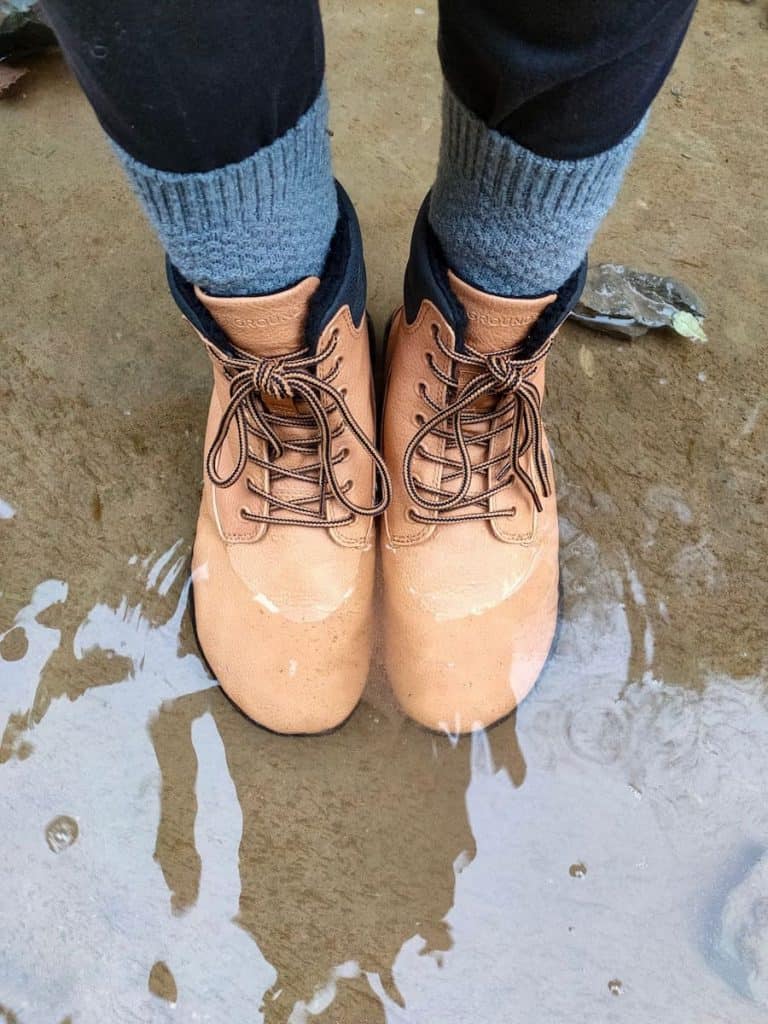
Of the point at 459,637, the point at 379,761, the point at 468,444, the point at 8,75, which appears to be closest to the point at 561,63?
the point at 468,444

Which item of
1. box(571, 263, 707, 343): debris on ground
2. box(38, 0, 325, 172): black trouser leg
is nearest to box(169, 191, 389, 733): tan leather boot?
box(38, 0, 325, 172): black trouser leg

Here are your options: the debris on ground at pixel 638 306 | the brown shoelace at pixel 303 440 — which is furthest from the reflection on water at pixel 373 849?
the debris on ground at pixel 638 306

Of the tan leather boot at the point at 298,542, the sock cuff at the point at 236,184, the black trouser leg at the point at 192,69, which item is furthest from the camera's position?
the tan leather boot at the point at 298,542

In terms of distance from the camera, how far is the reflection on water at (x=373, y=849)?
80cm

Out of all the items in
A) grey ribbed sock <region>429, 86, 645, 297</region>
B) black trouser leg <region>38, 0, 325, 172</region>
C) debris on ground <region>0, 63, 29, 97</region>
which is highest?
black trouser leg <region>38, 0, 325, 172</region>

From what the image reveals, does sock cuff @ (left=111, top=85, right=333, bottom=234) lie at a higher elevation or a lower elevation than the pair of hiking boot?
higher

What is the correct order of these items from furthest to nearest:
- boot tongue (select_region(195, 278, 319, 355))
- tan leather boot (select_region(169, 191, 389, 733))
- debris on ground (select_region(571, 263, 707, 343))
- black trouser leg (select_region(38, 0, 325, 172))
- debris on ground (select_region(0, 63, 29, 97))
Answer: debris on ground (select_region(0, 63, 29, 97)), debris on ground (select_region(571, 263, 707, 343)), tan leather boot (select_region(169, 191, 389, 733)), boot tongue (select_region(195, 278, 319, 355)), black trouser leg (select_region(38, 0, 325, 172))

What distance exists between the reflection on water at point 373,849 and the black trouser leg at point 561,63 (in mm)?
559

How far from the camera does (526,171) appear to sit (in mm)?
642

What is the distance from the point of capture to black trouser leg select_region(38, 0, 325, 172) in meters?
0.49

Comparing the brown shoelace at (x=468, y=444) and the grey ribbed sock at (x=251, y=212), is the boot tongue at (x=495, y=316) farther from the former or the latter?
the grey ribbed sock at (x=251, y=212)

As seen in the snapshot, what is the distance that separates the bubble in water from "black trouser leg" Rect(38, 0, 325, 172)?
2.17 feet

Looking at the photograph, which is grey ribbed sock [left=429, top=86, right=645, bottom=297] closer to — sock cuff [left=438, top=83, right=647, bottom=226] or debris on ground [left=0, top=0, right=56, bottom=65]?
sock cuff [left=438, top=83, right=647, bottom=226]

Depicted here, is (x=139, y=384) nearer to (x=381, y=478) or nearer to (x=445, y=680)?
(x=381, y=478)
